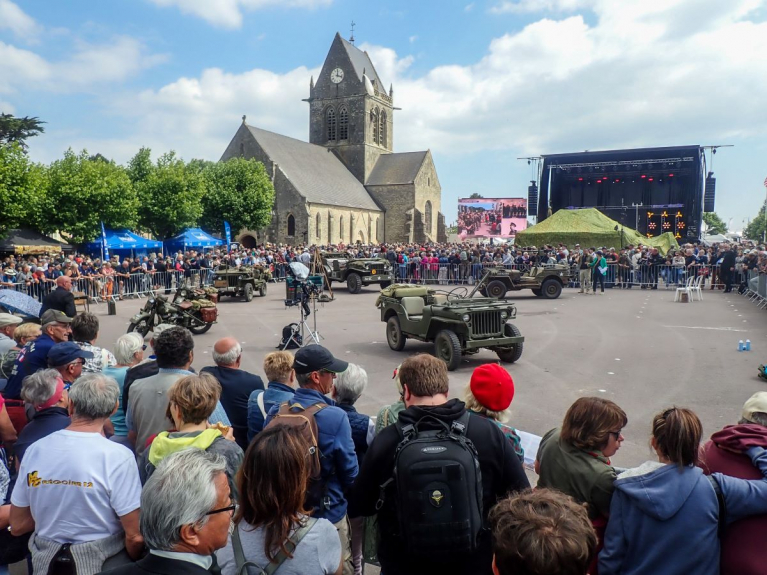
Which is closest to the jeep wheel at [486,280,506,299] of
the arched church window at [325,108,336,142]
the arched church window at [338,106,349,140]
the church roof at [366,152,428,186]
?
the church roof at [366,152,428,186]

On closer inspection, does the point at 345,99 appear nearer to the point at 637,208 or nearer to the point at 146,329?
the point at 637,208

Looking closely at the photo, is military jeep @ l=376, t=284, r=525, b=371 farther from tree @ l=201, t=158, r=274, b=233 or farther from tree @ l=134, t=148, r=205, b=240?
tree @ l=201, t=158, r=274, b=233

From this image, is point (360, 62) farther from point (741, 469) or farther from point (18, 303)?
point (741, 469)

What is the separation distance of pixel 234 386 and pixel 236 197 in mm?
42173

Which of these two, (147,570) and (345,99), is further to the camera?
(345,99)

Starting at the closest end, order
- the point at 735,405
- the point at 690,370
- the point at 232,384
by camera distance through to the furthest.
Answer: the point at 232,384 → the point at 735,405 → the point at 690,370

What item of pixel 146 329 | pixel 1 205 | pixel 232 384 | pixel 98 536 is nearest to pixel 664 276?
pixel 146 329

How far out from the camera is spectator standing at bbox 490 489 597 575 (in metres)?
1.64

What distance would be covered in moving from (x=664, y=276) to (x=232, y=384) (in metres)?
23.9

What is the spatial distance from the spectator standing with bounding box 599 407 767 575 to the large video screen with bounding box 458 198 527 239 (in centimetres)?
7762

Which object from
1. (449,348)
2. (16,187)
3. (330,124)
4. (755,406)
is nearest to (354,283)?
(449,348)

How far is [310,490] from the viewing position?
300cm

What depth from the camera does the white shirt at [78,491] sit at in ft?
8.99

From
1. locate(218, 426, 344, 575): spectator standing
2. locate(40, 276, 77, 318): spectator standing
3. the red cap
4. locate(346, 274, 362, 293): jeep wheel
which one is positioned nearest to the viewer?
locate(218, 426, 344, 575): spectator standing
